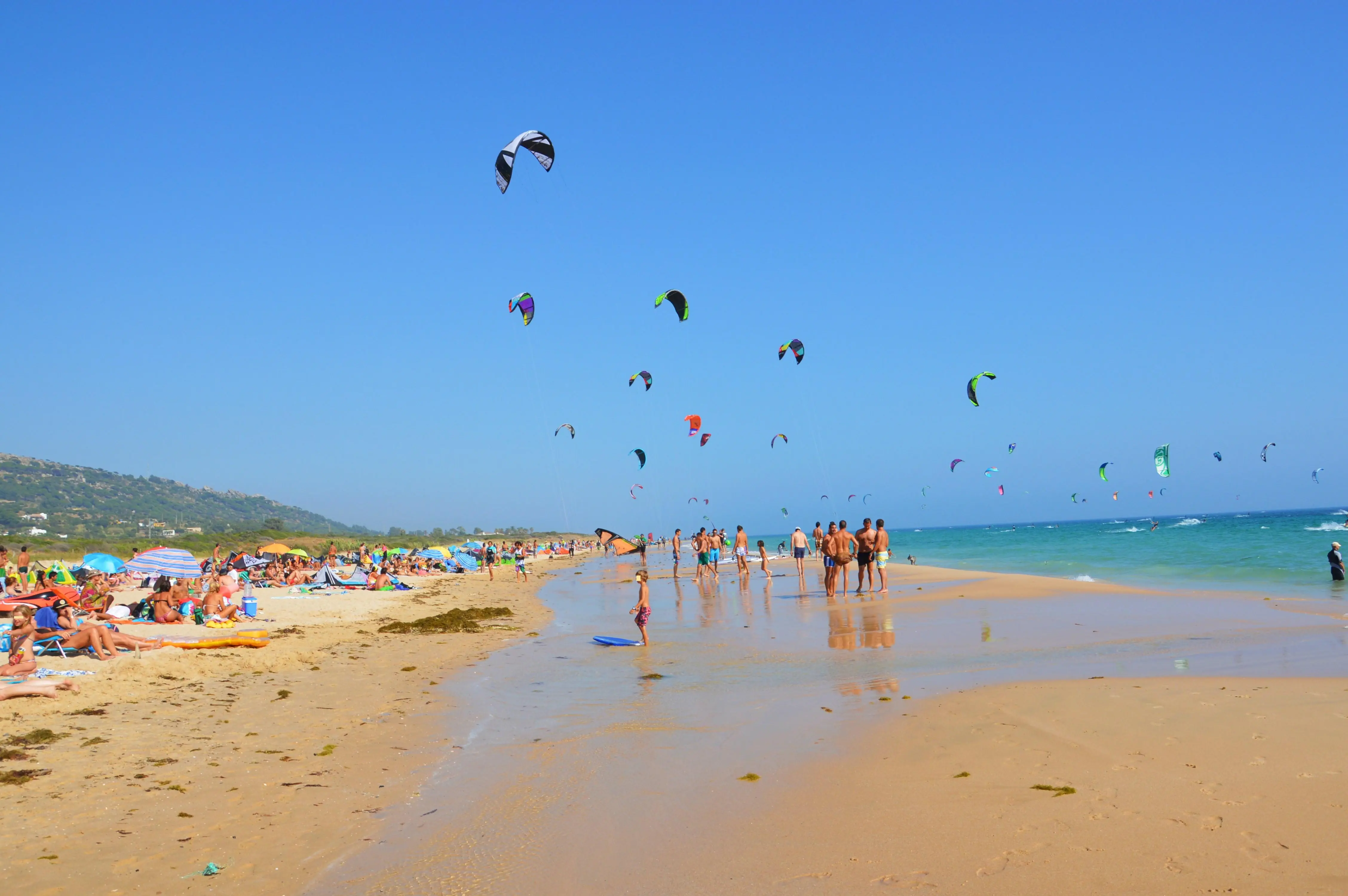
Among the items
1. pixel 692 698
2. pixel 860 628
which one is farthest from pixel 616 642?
pixel 692 698

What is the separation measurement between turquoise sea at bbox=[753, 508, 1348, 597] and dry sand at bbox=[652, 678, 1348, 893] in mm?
11910

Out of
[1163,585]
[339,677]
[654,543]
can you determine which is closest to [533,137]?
[339,677]

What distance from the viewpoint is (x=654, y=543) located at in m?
91.2

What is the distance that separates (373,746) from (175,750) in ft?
4.44

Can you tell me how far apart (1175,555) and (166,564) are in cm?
3392

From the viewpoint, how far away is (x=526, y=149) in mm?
12117

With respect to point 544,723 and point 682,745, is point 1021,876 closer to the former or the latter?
point 682,745

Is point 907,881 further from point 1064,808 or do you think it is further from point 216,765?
point 216,765

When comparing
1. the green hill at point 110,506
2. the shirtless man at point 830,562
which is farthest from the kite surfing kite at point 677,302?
the green hill at point 110,506

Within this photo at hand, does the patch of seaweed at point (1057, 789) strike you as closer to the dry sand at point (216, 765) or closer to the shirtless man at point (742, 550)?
the dry sand at point (216, 765)

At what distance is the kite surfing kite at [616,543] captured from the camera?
32844mm

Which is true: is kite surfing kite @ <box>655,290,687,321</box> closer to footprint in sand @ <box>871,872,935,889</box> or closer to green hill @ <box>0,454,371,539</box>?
footprint in sand @ <box>871,872,935,889</box>

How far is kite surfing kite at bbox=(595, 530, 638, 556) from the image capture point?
32.8 meters

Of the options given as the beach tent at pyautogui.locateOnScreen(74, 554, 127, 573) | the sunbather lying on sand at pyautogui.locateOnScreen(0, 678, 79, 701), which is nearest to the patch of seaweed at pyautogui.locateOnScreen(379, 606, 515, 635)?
the sunbather lying on sand at pyautogui.locateOnScreen(0, 678, 79, 701)
